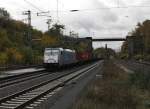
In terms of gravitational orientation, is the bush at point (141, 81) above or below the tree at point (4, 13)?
below

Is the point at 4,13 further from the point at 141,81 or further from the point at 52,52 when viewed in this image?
the point at 141,81

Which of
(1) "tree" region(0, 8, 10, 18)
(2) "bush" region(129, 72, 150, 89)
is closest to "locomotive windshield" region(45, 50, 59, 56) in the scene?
(2) "bush" region(129, 72, 150, 89)

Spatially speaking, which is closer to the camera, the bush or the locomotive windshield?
the bush

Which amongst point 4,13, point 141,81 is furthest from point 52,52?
point 4,13

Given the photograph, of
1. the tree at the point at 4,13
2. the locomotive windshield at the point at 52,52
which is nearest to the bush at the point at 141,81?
the locomotive windshield at the point at 52,52

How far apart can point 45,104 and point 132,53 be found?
14173cm

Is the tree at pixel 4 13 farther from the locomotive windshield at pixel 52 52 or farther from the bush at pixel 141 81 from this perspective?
the bush at pixel 141 81

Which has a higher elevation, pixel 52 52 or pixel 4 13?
pixel 4 13

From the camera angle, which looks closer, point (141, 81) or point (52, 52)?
point (141, 81)

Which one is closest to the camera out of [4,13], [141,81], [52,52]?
[141,81]

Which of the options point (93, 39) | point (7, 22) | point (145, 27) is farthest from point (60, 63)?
point (93, 39)

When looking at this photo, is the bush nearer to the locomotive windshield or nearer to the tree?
the locomotive windshield

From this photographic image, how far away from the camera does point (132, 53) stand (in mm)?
157250

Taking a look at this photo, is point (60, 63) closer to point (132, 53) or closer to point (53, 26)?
point (53, 26)
